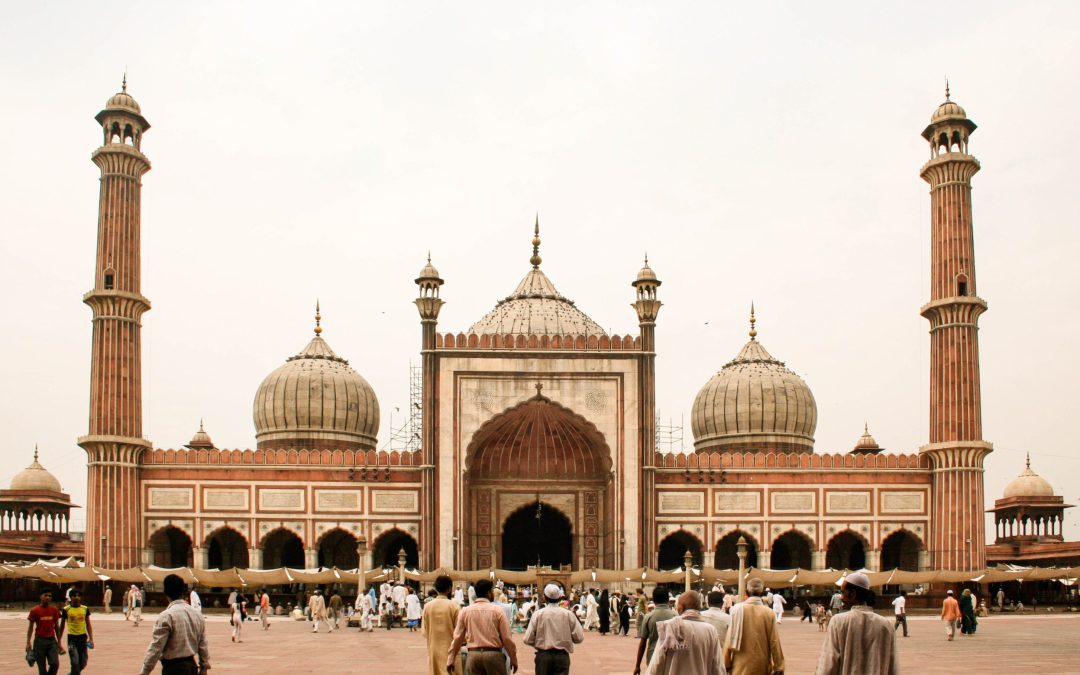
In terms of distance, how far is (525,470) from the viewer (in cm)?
4391

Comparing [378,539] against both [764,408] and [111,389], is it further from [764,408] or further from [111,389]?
[764,408]

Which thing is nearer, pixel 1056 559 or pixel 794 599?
pixel 794 599

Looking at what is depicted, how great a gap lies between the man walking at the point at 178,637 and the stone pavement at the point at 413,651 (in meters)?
7.98

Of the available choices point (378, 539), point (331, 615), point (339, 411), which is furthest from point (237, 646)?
point (339, 411)

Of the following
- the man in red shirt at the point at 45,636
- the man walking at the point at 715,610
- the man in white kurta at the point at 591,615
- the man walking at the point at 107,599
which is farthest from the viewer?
the man walking at the point at 107,599

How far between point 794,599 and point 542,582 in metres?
8.83

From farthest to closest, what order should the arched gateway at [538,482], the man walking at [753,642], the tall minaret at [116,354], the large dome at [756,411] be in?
the large dome at [756,411] < the arched gateway at [538,482] < the tall minaret at [116,354] < the man walking at [753,642]

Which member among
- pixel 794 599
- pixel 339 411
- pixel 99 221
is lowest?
pixel 794 599

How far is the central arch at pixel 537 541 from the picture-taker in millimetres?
45281

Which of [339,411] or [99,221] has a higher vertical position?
[99,221]

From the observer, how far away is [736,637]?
31.6 feet

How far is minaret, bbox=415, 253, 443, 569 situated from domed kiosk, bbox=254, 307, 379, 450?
8040 mm

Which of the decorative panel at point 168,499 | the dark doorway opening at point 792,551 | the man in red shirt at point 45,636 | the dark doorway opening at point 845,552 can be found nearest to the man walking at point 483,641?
the man in red shirt at point 45,636

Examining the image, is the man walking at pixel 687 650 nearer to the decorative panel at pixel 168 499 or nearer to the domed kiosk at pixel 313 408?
the decorative panel at pixel 168 499
